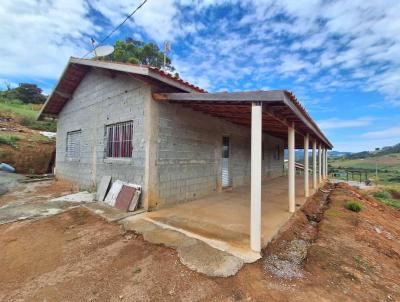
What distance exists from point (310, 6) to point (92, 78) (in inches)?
315

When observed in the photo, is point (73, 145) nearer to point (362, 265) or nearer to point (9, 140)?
point (9, 140)

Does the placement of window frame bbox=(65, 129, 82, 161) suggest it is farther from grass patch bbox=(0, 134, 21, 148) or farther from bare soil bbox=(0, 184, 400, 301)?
grass patch bbox=(0, 134, 21, 148)

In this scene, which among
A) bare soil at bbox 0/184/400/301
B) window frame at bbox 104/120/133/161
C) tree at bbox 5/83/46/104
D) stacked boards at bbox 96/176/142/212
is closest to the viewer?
bare soil at bbox 0/184/400/301

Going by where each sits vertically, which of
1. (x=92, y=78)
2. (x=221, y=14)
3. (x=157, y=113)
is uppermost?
(x=221, y=14)

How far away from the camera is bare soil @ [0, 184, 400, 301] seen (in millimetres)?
2703

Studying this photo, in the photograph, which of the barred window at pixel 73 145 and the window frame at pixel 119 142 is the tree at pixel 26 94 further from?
the window frame at pixel 119 142

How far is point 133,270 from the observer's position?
3.20 metres

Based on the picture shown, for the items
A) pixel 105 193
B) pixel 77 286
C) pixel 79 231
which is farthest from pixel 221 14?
pixel 77 286

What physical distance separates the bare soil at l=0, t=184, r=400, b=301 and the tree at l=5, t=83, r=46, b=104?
30.0 m

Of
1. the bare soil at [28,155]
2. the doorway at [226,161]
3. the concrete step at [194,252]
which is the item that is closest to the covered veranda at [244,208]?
the concrete step at [194,252]

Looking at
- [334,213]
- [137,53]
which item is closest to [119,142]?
[334,213]

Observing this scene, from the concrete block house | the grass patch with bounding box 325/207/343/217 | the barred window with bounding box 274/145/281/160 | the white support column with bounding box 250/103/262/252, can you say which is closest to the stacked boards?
the concrete block house

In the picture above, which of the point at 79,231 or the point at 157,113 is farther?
the point at 157,113

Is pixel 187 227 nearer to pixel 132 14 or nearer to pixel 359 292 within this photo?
pixel 359 292
